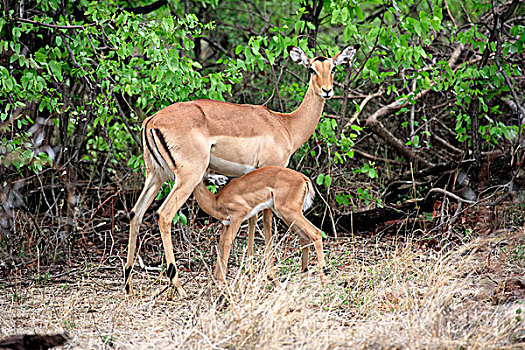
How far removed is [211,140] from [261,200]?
626 mm

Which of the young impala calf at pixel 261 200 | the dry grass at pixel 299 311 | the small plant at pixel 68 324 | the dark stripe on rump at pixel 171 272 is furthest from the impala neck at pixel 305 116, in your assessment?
the small plant at pixel 68 324

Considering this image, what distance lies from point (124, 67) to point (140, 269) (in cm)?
182

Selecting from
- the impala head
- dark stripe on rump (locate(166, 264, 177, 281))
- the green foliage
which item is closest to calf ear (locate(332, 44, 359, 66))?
the impala head

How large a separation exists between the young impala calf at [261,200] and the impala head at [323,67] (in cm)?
81

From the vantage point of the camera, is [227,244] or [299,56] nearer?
[227,244]

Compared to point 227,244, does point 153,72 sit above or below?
above

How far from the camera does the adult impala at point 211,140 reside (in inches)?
196

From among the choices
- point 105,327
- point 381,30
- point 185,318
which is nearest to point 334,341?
point 185,318

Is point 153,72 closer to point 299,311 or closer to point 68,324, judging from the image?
point 68,324

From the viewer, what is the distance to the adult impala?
4.98m

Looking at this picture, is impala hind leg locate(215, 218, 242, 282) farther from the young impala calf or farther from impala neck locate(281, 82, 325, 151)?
impala neck locate(281, 82, 325, 151)

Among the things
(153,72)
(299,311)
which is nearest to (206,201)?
(153,72)

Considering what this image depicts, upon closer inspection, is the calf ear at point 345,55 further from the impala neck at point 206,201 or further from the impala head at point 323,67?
the impala neck at point 206,201

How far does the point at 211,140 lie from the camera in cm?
518
